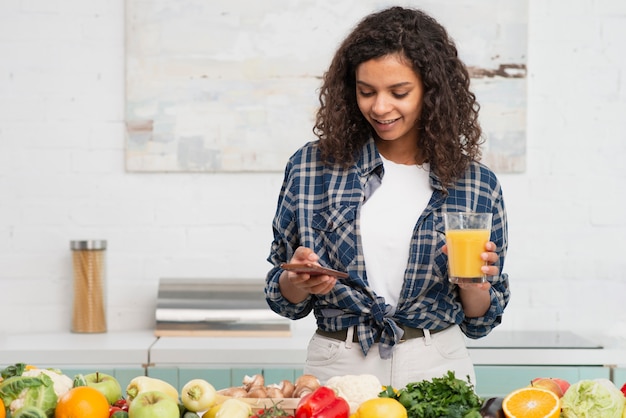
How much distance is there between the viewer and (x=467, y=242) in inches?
67.2

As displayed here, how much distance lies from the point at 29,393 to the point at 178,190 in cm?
202

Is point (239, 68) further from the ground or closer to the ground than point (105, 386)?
further from the ground

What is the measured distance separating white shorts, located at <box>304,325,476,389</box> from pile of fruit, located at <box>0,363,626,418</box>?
15.8 inches

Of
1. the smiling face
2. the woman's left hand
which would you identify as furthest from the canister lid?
the woman's left hand

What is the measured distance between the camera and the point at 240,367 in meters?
3.02

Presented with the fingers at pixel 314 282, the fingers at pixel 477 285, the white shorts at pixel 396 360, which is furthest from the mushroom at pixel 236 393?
the fingers at pixel 477 285

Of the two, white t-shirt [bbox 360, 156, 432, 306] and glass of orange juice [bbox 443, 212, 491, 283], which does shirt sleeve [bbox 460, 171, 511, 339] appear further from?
glass of orange juice [bbox 443, 212, 491, 283]

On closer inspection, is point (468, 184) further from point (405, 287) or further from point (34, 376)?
point (34, 376)

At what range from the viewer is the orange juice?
171 cm

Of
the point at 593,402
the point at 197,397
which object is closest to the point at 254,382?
the point at 197,397

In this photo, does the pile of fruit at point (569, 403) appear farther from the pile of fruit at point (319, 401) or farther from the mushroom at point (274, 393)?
the mushroom at point (274, 393)

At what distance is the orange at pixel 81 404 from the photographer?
1.44 meters

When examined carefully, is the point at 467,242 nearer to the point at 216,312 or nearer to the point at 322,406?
the point at 322,406

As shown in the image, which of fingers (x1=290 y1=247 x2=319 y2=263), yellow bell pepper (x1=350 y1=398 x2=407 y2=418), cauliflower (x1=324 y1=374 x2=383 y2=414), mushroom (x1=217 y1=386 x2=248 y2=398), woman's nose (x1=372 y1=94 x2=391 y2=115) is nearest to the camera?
yellow bell pepper (x1=350 y1=398 x2=407 y2=418)
